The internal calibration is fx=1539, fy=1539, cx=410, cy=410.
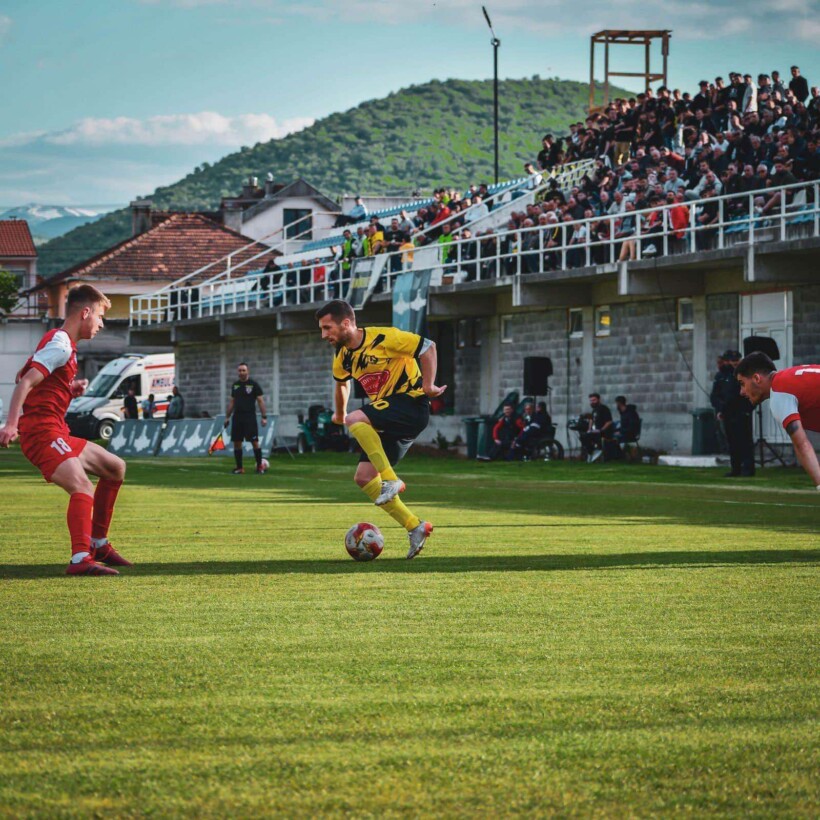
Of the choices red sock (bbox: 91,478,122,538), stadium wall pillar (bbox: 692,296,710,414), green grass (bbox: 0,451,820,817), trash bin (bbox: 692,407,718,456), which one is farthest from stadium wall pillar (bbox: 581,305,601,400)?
red sock (bbox: 91,478,122,538)

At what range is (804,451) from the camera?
9781mm

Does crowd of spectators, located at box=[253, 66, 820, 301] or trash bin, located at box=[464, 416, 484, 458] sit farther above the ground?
crowd of spectators, located at box=[253, 66, 820, 301]

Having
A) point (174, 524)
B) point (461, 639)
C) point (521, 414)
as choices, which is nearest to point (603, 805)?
point (461, 639)

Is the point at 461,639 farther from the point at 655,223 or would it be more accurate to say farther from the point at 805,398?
the point at 655,223

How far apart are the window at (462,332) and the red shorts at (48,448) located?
32.7m

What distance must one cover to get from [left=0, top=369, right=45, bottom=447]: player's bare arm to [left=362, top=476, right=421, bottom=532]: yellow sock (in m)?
2.68

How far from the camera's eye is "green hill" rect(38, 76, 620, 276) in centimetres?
16912

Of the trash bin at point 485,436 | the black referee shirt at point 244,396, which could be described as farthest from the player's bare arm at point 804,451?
the trash bin at point 485,436

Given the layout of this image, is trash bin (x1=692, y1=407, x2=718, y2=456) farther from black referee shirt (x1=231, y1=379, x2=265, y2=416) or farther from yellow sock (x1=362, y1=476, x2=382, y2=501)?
yellow sock (x1=362, y1=476, x2=382, y2=501)

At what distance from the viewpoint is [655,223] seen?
106ft

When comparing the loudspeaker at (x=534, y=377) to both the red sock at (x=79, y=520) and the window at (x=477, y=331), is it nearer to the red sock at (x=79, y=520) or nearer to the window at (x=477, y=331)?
the window at (x=477, y=331)

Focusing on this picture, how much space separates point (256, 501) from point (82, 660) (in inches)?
539

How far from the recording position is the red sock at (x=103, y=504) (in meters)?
11.0

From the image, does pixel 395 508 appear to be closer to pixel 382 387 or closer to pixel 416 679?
pixel 382 387
